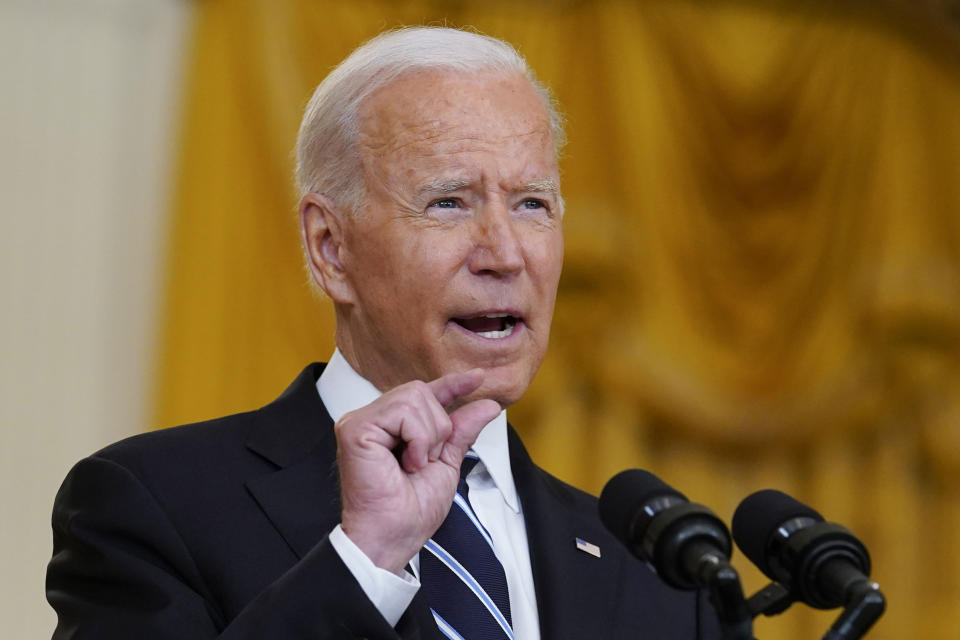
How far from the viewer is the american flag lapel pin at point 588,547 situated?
7.49 feet

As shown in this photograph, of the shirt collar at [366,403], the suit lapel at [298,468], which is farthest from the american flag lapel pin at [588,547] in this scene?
the suit lapel at [298,468]

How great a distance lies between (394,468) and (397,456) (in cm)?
7

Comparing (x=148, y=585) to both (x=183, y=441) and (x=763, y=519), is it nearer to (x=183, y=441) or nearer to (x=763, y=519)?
(x=183, y=441)

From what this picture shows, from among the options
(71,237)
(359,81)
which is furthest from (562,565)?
(71,237)

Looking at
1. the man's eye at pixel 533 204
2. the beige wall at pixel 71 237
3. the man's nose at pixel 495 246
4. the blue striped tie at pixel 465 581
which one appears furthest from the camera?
the beige wall at pixel 71 237

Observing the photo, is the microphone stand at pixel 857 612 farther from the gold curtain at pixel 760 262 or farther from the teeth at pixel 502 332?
the gold curtain at pixel 760 262

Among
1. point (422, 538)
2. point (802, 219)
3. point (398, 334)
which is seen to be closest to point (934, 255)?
point (802, 219)

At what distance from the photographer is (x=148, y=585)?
1.88 metres

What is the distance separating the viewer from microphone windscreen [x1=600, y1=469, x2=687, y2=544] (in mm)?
1526

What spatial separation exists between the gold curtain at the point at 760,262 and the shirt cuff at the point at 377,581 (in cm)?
276

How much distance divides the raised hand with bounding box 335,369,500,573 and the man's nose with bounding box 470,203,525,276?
0.37 meters

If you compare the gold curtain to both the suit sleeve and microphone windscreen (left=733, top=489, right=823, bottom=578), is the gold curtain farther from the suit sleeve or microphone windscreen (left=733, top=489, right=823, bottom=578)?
microphone windscreen (left=733, top=489, right=823, bottom=578)

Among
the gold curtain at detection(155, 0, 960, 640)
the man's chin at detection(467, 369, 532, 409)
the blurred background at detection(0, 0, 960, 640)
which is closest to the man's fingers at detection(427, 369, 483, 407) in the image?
the man's chin at detection(467, 369, 532, 409)

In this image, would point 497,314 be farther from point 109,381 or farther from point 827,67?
point 827,67
